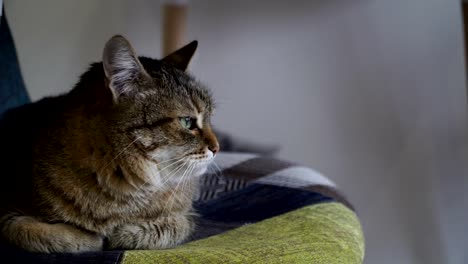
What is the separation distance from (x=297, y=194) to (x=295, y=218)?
0.53ft

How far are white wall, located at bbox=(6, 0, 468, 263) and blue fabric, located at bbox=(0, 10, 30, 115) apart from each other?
63cm

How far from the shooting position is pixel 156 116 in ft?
3.24

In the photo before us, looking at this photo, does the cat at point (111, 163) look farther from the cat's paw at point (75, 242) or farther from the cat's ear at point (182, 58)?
the cat's ear at point (182, 58)

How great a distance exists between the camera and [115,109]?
97 cm

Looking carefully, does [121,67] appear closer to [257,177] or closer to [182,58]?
[182,58]

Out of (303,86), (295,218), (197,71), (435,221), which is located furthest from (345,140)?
(295,218)

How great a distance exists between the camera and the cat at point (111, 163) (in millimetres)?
945

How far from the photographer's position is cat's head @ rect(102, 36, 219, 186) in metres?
0.96

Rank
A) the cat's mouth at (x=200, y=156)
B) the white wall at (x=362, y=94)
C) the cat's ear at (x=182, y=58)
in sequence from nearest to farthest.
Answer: the cat's mouth at (x=200, y=156) < the cat's ear at (x=182, y=58) < the white wall at (x=362, y=94)

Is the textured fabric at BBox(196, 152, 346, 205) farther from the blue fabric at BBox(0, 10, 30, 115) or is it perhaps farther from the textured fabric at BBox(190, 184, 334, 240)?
the blue fabric at BBox(0, 10, 30, 115)

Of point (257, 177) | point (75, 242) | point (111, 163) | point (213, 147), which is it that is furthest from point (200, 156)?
point (257, 177)

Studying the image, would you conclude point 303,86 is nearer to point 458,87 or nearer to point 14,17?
point 458,87

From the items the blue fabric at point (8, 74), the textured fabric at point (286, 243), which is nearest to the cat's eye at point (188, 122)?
the textured fabric at point (286, 243)

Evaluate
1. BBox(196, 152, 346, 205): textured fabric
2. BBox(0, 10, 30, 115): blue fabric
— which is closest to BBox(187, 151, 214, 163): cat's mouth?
BBox(196, 152, 346, 205): textured fabric
